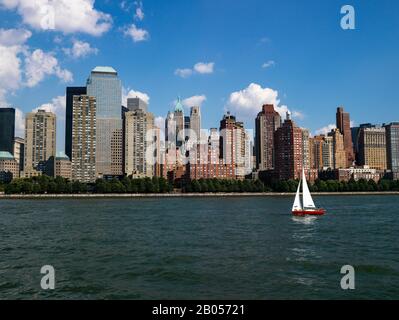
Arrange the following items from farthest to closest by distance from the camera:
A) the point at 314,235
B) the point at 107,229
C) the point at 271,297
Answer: the point at 107,229
the point at 314,235
the point at 271,297

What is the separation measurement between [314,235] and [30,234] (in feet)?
97.0

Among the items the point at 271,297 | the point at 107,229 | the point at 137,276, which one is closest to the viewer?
the point at 271,297

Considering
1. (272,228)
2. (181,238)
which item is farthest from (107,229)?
(272,228)

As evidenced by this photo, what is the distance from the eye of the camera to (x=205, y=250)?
105 feet

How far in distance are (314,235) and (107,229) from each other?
23286 mm

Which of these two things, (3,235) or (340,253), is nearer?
(340,253)

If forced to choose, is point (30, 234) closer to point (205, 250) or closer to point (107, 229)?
point (107, 229)

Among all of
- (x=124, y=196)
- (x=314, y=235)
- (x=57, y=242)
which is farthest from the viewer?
(x=124, y=196)
